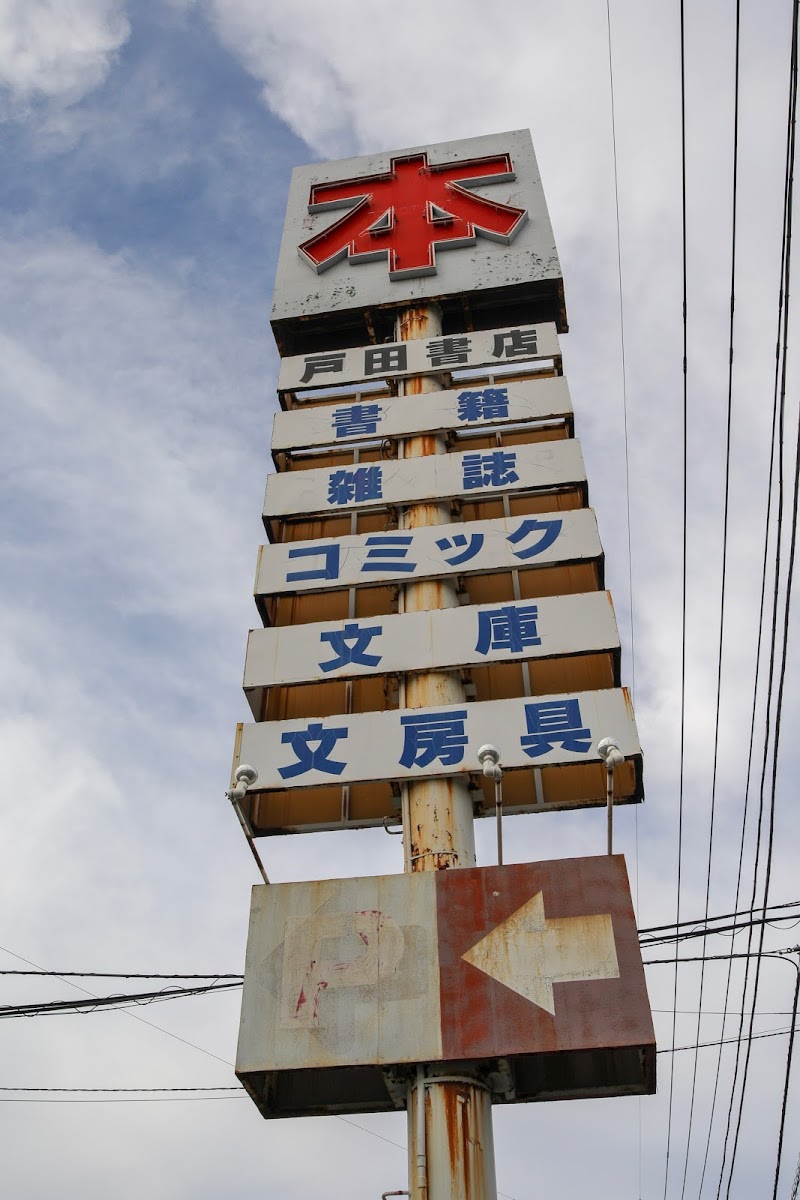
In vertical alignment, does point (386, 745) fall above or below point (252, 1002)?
above

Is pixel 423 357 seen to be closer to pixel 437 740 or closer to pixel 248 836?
pixel 437 740

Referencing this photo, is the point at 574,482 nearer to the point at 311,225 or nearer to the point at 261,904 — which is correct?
the point at 261,904

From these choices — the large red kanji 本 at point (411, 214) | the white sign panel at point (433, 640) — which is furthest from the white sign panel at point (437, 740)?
the large red kanji 本 at point (411, 214)

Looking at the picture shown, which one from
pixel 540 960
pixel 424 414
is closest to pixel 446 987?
pixel 540 960

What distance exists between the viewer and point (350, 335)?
18.0m

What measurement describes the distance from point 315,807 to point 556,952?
3.42 metres

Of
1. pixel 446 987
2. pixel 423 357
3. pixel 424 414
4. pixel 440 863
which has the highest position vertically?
pixel 423 357

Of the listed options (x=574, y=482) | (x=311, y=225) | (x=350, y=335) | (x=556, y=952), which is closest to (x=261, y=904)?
(x=556, y=952)

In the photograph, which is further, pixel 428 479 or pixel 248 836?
pixel 428 479

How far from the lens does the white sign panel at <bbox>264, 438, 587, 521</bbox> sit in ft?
45.2

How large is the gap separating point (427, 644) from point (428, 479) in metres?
2.95

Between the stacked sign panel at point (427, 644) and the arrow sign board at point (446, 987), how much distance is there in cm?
2

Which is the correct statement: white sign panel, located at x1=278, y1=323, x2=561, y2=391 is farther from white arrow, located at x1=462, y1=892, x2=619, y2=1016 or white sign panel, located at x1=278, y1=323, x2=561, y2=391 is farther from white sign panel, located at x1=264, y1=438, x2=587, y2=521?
A: white arrow, located at x1=462, y1=892, x2=619, y2=1016

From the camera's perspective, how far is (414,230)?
1856cm
